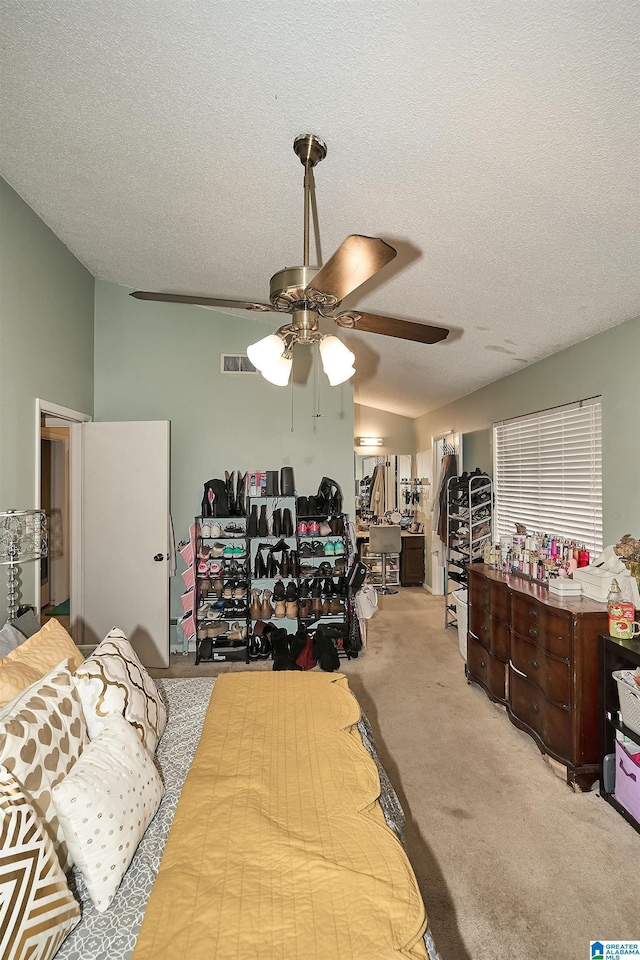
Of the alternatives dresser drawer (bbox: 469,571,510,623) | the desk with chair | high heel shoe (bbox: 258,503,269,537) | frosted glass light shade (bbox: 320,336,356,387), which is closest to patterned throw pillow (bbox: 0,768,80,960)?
frosted glass light shade (bbox: 320,336,356,387)

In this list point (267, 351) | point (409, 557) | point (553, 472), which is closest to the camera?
point (267, 351)

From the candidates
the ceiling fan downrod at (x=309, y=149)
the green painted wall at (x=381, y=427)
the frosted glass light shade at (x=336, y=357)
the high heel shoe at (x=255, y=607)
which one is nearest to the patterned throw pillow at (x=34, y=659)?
the frosted glass light shade at (x=336, y=357)

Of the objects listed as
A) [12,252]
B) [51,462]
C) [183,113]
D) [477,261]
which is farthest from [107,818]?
[51,462]

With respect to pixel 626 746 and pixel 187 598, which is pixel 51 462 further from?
pixel 626 746

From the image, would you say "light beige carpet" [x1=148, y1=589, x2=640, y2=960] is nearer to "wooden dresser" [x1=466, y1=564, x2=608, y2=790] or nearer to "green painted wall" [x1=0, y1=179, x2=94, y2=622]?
"wooden dresser" [x1=466, y1=564, x2=608, y2=790]

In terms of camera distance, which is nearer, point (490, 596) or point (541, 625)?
point (541, 625)

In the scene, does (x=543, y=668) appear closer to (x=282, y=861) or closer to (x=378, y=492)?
(x=282, y=861)

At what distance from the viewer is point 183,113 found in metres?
1.94

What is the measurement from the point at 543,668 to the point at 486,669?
83 cm

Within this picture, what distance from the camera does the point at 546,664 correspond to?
8.87ft

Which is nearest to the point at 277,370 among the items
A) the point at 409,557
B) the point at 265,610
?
the point at 265,610

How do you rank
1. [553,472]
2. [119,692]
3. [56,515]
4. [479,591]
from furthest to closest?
[56,515], [553,472], [479,591], [119,692]

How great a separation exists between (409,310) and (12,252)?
2486 mm

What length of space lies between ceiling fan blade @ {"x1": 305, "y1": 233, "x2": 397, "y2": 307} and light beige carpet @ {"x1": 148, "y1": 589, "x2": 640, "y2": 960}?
2186 millimetres
